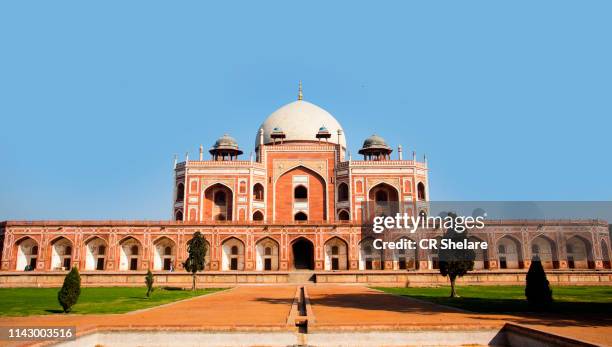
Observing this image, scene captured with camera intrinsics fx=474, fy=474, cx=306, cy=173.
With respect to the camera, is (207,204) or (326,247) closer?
(326,247)

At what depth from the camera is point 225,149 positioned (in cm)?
3753

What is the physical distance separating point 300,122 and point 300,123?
112 mm

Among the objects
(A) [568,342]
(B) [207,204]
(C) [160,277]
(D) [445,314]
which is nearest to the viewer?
(A) [568,342]

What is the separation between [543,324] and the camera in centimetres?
831

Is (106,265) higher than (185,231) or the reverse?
the reverse

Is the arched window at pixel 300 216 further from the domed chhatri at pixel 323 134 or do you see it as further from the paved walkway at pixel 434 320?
the paved walkway at pixel 434 320

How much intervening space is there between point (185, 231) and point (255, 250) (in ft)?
15.1

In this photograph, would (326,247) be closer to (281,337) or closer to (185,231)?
(185,231)

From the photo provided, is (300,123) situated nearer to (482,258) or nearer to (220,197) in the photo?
(220,197)

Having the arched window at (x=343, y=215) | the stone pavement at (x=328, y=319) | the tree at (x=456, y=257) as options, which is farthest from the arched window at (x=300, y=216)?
the stone pavement at (x=328, y=319)

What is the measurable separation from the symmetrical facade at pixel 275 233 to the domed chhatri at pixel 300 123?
5651 mm

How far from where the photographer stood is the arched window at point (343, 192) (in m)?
35.8

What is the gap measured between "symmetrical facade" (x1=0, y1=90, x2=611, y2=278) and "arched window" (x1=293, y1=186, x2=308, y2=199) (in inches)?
11.7

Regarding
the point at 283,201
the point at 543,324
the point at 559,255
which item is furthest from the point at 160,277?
the point at 559,255
